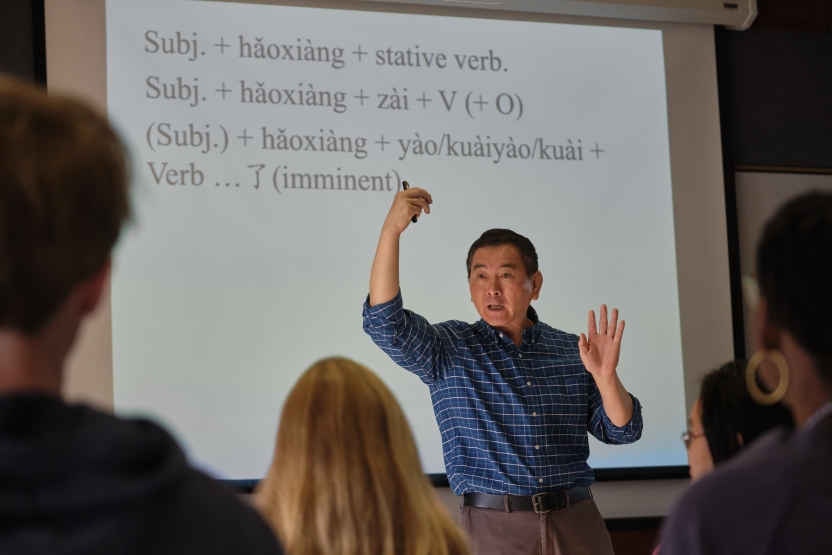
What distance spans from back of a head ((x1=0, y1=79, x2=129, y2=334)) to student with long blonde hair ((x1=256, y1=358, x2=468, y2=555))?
2.28ft

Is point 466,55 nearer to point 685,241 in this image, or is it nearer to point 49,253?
point 685,241

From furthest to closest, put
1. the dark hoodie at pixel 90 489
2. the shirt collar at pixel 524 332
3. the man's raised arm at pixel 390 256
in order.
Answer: the shirt collar at pixel 524 332
the man's raised arm at pixel 390 256
the dark hoodie at pixel 90 489

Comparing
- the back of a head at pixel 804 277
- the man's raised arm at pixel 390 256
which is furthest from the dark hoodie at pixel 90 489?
the man's raised arm at pixel 390 256

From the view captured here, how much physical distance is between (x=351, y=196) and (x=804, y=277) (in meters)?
2.75

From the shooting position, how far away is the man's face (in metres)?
2.77

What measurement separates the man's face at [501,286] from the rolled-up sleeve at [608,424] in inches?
13.9

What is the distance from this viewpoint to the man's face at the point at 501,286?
2771mm

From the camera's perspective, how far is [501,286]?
2.78m

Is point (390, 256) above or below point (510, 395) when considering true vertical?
above

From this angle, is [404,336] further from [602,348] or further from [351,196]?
[351,196]

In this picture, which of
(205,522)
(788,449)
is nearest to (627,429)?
(788,449)

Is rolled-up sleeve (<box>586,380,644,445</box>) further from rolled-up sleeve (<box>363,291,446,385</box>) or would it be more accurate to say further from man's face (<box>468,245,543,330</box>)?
rolled-up sleeve (<box>363,291,446,385</box>)

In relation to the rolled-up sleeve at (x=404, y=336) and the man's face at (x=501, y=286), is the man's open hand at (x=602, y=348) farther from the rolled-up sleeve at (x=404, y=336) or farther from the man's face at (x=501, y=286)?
the rolled-up sleeve at (x=404, y=336)

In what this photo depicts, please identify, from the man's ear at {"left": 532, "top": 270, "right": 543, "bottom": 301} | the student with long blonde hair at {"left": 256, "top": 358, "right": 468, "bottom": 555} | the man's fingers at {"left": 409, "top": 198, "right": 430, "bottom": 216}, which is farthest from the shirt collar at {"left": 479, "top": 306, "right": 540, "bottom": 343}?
the student with long blonde hair at {"left": 256, "top": 358, "right": 468, "bottom": 555}
